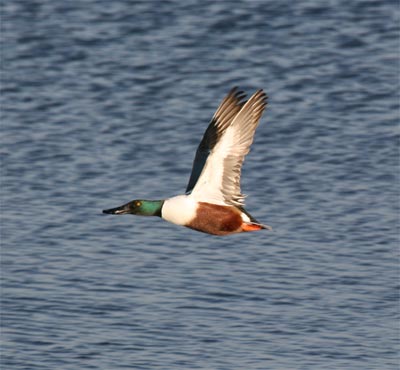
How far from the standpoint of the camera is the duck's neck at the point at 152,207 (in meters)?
13.1

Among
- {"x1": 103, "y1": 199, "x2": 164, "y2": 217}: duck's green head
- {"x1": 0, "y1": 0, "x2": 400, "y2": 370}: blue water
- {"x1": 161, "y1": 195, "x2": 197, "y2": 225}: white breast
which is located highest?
{"x1": 161, "y1": 195, "x2": 197, "y2": 225}: white breast

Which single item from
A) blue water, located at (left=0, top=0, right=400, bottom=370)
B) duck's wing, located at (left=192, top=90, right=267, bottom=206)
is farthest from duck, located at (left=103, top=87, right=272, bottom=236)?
blue water, located at (left=0, top=0, right=400, bottom=370)

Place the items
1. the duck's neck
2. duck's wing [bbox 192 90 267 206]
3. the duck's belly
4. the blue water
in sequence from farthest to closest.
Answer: the blue water, the duck's neck, the duck's belly, duck's wing [bbox 192 90 267 206]

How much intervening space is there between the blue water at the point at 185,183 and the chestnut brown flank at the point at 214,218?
2207 millimetres

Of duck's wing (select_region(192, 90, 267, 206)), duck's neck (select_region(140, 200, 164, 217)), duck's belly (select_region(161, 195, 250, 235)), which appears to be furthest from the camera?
duck's neck (select_region(140, 200, 164, 217))

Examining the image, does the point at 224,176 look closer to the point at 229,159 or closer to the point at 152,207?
the point at 229,159

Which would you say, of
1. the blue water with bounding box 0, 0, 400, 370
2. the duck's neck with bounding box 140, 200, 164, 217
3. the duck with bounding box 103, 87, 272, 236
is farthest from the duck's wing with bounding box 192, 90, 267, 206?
the blue water with bounding box 0, 0, 400, 370

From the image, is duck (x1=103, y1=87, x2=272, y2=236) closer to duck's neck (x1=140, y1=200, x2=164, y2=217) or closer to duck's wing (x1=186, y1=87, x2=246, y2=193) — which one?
duck's wing (x1=186, y1=87, x2=246, y2=193)

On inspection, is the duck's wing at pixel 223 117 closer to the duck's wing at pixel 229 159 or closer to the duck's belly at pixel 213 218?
the duck's wing at pixel 229 159

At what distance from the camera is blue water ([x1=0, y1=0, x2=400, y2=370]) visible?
1485cm

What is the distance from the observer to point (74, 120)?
72.2ft

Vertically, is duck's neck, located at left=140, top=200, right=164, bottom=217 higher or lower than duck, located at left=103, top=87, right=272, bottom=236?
lower

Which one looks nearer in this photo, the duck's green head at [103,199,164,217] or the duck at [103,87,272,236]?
the duck at [103,87,272,236]

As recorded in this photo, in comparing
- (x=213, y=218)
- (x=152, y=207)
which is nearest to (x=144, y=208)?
(x=152, y=207)
